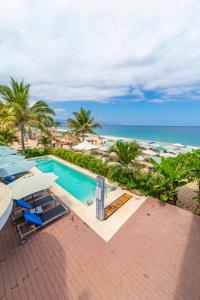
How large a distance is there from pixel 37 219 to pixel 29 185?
1489 millimetres

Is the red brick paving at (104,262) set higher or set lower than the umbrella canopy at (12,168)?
lower

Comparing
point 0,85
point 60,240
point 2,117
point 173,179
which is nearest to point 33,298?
point 60,240

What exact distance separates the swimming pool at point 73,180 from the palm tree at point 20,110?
4067 mm

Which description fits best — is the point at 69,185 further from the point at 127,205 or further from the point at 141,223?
the point at 141,223

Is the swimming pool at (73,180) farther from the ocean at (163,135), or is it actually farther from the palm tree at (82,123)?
the ocean at (163,135)

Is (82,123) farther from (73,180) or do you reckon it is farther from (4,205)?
(4,205)

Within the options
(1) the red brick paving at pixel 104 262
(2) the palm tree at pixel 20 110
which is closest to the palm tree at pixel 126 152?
(1) the red brick paving at pixel 104 262

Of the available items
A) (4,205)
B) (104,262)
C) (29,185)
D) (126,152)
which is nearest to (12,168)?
(29,185)

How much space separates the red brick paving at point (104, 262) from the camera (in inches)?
132

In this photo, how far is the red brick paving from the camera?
3.35 m

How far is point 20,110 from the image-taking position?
527 inches

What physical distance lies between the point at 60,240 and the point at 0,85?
1571cm

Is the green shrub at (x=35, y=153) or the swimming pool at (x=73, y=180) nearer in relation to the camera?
the swimming pool at (x=73, y=180)

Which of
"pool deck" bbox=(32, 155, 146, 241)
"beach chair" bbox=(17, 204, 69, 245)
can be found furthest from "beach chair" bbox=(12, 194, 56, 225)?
"pool deck" bbox=(32, 155, 146, 241)
